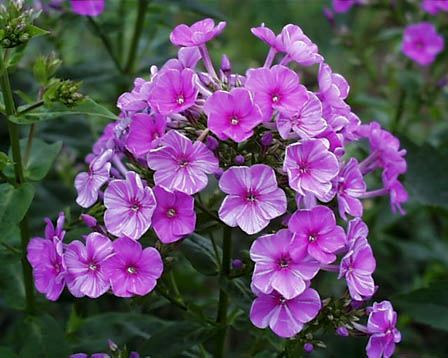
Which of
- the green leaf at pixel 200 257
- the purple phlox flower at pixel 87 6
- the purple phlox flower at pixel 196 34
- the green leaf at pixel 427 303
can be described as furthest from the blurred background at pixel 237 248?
the purple phlox flower at pixel 196 34

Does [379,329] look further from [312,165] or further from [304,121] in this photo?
[304,121]

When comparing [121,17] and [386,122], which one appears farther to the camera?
[386,122]

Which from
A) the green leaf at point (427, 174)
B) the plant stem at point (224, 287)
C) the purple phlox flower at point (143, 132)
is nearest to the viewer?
the purple phlox flower at point (143, 132)

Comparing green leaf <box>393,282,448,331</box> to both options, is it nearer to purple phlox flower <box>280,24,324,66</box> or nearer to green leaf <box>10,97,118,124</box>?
purple phlox flower <box>280,24,324,66</box>

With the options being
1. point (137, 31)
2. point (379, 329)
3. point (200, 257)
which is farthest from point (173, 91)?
point (137, 31)

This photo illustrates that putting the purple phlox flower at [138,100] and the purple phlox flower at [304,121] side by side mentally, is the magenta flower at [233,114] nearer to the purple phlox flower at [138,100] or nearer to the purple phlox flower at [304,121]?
the purple phlox flower at [304,121]

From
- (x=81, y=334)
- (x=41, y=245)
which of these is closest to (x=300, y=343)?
(x=41, y=245)

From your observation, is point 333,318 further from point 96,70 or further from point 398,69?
point 398,69
